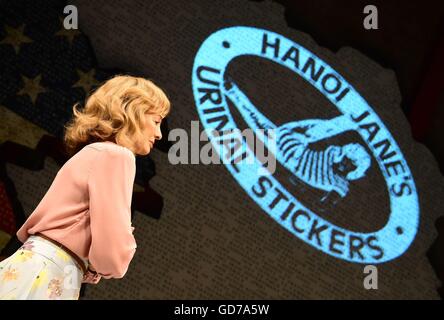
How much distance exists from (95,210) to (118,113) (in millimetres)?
280

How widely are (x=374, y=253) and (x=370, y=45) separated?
1.23 m

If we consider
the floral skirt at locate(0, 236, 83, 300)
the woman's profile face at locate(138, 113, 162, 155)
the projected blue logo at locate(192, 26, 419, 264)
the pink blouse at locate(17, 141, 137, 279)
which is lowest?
the projected blue logo at locate(192, 26, 419, 264)

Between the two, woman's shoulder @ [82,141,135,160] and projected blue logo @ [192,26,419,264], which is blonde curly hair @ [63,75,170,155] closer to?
woman's shoulder @ [82,141,135,160]

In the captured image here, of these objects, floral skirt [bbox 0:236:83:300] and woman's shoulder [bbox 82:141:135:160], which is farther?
woman's shoulder [bbox 82:141:135:160]

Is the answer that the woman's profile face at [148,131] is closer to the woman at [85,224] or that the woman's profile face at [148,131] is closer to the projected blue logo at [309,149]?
the woman at [85,224]

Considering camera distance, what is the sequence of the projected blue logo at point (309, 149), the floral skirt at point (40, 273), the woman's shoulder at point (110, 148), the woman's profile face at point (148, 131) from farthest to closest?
1. the projected blue logo at point (309, 149)
2. the woman's profile face at point (148, 131)
3. the woman's shoulder at point (110, 148)
4. the floral skirt at point (40, 273)

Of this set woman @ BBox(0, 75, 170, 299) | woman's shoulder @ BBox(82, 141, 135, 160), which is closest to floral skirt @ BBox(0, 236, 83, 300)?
woman @ BBox(0, 75, 170, 299)

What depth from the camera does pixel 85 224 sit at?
136 centimetres

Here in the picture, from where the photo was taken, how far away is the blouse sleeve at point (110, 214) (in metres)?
1.29

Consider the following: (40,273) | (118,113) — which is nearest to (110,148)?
(118,113)

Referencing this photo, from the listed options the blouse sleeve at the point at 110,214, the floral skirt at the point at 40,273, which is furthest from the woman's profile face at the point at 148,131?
the floral skirt at the point at 40,273

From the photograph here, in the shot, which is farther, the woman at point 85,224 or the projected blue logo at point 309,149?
the projected blue logo at point 309,149

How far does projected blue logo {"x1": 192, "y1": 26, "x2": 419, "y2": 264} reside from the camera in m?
3.07
